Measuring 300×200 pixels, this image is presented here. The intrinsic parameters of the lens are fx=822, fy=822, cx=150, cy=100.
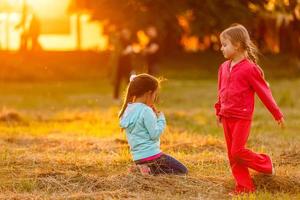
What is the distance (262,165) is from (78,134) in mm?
5656

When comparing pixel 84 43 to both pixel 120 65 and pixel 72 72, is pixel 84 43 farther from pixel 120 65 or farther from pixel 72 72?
pixel 120 65

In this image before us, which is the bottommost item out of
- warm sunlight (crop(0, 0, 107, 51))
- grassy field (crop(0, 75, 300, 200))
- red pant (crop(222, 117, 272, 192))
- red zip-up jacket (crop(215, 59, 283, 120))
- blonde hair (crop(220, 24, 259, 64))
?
grassy field (crop(0, 75, 300, 200))

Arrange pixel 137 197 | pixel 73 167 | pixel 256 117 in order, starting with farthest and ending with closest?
pixel 256 117 → pixel 73 167 → pixel 137 197

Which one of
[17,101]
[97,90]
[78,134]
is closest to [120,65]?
[17,101]

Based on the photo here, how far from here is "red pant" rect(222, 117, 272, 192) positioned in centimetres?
761

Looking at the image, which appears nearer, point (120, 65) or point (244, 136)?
point (244, 136)

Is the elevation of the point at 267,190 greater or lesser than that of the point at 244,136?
lesser

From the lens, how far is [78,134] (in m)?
12.9

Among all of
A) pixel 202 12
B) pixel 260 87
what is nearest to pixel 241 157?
pixel 260 87

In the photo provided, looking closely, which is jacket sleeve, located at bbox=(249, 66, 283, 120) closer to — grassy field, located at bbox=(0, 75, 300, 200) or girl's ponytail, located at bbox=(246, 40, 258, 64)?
girl's ponytail, located at bbox=(246, 40, 258, 64)

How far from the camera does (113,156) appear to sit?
979cm

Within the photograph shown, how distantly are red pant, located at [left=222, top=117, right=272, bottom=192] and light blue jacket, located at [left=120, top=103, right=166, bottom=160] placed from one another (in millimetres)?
810

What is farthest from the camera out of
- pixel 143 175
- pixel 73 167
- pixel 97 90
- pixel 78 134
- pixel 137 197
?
pixel 97 90

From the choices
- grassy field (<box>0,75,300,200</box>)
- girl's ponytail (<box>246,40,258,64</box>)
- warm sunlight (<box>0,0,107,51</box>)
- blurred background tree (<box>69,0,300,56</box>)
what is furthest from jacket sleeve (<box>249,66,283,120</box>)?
warm sunlight (<box>0,0,107,51</box>)
